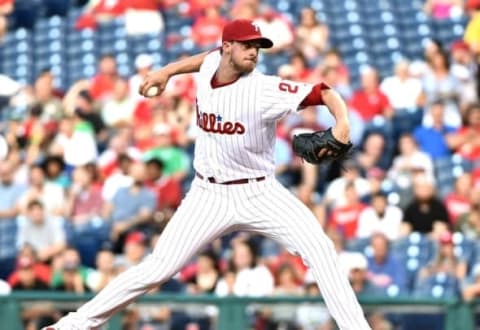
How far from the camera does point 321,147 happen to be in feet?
21.7

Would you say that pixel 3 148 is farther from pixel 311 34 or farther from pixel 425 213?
pixel 425 213

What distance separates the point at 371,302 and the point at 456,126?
3.50m

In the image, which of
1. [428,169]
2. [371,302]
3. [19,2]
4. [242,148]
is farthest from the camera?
[19,2]

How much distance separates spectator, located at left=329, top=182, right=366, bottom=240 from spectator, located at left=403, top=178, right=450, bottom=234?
0.36 m

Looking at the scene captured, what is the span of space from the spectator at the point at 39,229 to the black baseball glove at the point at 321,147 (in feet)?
15.6

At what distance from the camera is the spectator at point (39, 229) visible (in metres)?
11.3

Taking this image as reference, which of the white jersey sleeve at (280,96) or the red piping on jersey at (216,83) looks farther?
the red piping on jersey at (216,83)

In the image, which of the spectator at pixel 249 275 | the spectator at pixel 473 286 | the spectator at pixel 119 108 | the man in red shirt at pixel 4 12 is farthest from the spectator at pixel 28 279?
the man in red shirt at pixel 4 12

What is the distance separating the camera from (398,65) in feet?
→ 42.2

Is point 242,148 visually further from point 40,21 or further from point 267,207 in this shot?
point 40,21

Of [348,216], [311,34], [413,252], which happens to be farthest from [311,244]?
[311,34]

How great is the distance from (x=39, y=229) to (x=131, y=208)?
712mm

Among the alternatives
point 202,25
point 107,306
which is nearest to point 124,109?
point 202,25

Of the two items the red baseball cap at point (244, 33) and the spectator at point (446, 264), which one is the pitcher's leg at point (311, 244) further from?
the spectator at point (446, 264)
